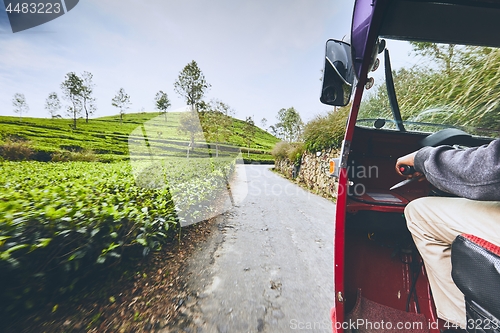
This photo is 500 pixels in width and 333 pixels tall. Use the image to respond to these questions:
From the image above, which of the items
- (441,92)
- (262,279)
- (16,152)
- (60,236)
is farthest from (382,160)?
(16,152)

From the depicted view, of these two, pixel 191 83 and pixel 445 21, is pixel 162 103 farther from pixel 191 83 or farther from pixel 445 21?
pixel 445 21

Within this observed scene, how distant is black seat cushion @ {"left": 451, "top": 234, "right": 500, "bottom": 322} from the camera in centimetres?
80

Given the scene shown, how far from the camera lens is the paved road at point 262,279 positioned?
2.09m

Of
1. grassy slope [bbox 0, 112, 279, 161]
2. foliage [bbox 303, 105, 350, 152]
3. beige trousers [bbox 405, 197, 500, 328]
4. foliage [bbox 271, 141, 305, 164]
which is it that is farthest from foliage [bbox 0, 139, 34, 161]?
beige trousers [bbox 405, 197, 500, 328]

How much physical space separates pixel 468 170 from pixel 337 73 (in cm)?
90

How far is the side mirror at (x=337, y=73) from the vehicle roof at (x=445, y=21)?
9.9 inches

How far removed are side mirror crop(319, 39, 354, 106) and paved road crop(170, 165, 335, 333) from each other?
7.55ft

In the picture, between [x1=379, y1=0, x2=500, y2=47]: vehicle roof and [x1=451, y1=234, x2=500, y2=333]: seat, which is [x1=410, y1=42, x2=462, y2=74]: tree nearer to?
[x1=379, y1=0, x2=500, y2=47]: vehicle roof

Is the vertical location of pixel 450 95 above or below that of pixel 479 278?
above

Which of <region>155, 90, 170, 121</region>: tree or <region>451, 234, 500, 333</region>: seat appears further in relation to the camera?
<region>155, 90, 170, 121</region>: tree

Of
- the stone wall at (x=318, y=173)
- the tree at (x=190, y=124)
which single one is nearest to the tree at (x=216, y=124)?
the tree at (x=190, y=124)

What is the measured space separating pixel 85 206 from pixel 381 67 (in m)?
3.31

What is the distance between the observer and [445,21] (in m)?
1.34

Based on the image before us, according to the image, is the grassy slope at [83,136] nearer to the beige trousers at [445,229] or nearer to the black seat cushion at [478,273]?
the beige trousers at [445,229]
